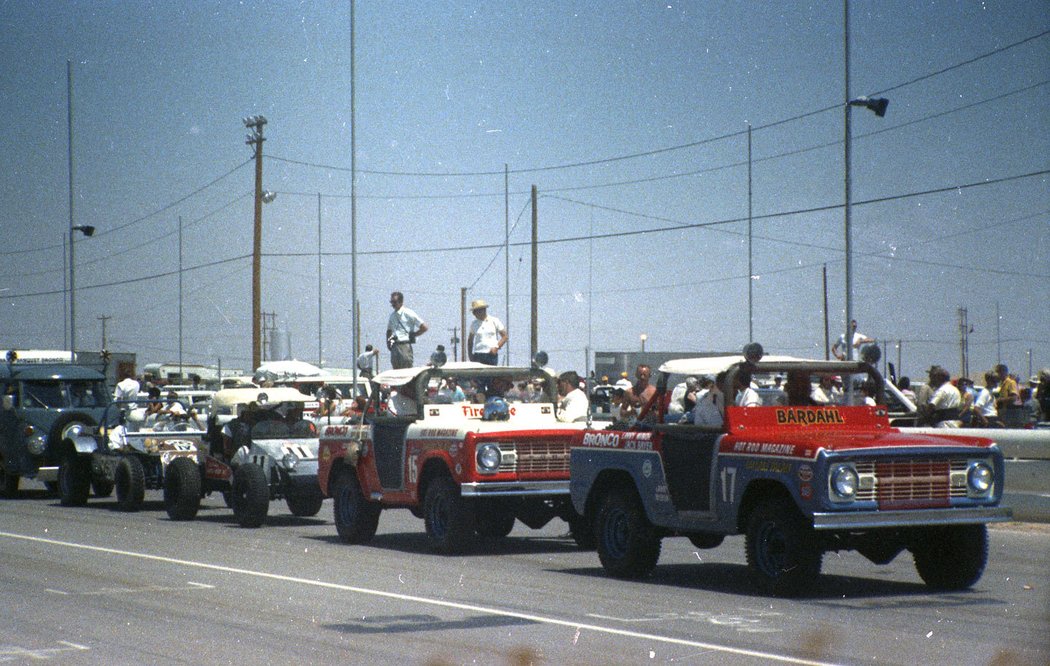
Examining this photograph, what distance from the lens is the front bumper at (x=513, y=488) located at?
1480 cm

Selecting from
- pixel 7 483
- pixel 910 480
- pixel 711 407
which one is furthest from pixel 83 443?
pixel 910 480

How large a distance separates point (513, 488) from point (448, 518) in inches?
29.7

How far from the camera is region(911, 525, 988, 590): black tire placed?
1138 cm

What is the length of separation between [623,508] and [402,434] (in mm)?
3922

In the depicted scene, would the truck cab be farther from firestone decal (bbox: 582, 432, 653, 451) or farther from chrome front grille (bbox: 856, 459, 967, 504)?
chrome front grille (bbox: 856, 459, 967, 504)

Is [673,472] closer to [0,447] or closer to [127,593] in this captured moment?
[127,593]

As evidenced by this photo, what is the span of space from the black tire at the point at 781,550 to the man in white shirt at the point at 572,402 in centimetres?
525

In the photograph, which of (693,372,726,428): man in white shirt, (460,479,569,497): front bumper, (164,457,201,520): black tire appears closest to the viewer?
(693,372,726,428): man in white shirt

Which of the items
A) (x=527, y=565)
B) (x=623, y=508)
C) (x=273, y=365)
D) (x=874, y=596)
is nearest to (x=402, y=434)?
(x=527, y=565)

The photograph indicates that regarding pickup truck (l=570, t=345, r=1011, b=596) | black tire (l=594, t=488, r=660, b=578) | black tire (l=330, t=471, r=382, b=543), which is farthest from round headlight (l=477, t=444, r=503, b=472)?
black tire (l=330, t=471, r=382, b=543)

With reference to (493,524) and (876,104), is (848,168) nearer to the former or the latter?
(876,104)

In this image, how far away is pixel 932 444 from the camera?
11.1m

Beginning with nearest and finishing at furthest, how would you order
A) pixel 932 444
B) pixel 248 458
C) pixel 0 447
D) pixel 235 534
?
pixel 932 444
pixel 235 534
pixel 248 458
pixel 0 447

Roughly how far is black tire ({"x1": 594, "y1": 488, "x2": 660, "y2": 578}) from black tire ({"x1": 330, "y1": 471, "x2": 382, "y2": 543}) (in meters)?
4.23
